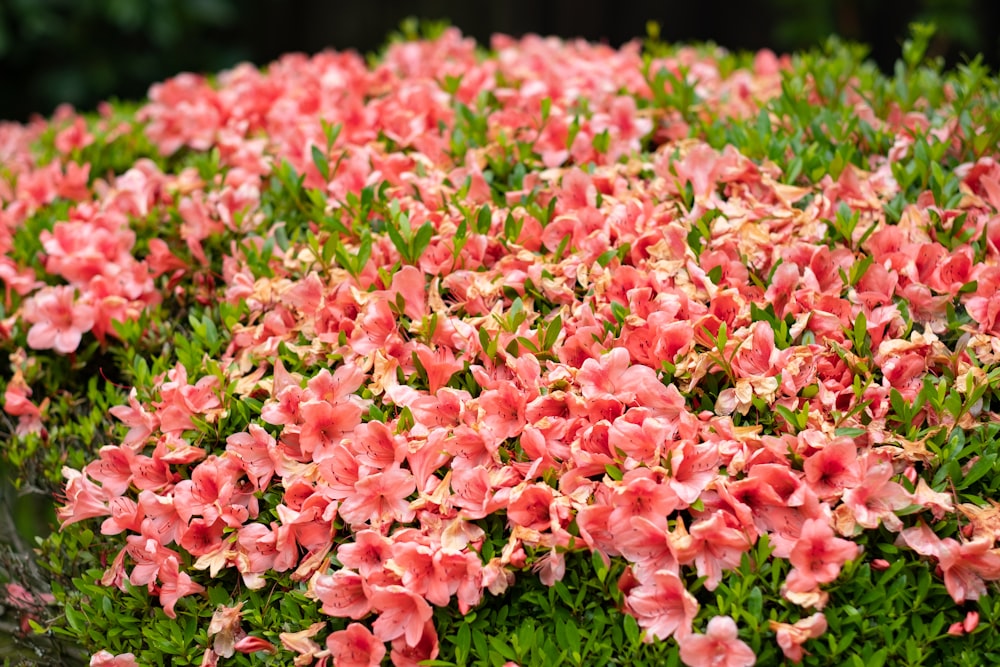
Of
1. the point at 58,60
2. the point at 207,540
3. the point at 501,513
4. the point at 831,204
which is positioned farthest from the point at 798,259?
the point at 58,60

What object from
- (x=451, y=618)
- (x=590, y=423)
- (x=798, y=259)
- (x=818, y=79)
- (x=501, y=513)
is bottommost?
(x=451, y=618)

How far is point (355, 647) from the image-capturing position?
5.94ft

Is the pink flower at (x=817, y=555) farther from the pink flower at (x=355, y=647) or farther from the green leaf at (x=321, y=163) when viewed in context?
the green leaf at (x=321, y=163)

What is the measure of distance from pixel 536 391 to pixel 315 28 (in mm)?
7071

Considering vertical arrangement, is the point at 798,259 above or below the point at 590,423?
above

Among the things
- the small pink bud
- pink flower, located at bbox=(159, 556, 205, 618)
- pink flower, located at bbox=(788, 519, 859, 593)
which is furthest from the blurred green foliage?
the small pink bud

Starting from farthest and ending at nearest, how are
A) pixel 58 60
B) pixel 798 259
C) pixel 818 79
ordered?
pixel 58 60 < pixel 818 79 < pixel 798 259

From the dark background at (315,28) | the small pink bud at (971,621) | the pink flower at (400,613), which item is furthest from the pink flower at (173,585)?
the dark background at (315,28)

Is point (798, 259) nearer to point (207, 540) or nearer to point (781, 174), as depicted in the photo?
point (781, 174)

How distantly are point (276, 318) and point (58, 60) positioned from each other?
546 cm

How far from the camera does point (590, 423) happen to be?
1942 millimetres

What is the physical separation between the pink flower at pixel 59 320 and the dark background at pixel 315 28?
430 centimetres

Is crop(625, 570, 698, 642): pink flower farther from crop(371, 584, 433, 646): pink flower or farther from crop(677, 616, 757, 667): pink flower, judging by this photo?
crop(371, 584, 433, 646): pink flower

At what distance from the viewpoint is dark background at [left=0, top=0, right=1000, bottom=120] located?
21.4 feet
